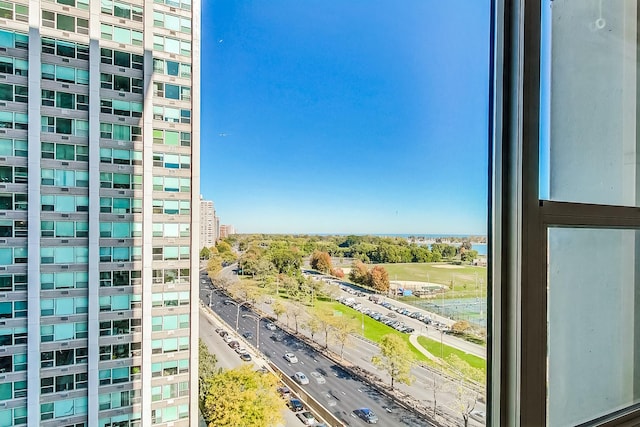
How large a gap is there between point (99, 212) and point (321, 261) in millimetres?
540

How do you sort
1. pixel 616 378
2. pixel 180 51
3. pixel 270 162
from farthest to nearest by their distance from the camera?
pixel 616 378, pixel 270 162, pixel 180 51

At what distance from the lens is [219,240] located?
0.91 meters

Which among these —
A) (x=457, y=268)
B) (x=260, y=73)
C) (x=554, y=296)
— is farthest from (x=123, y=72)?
(x=554, y=296)

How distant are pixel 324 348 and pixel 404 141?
66cm

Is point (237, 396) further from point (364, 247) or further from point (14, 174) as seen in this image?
point (14, 174)

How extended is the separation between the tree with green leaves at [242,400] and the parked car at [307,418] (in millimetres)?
54

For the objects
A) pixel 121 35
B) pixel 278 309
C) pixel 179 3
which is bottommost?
pixel 278 309

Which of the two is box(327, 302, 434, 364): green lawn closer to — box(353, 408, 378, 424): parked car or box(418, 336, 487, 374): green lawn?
box(418, 336, 487, 374): green lawn

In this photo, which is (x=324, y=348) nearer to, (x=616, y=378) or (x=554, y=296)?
(x=554, y=296)

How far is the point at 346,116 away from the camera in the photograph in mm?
1105

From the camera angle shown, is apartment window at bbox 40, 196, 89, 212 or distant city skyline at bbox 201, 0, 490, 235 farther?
distant city skyline at bbox 201, 0, 490, 235

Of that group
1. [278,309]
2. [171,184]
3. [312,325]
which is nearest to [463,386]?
[312,325]

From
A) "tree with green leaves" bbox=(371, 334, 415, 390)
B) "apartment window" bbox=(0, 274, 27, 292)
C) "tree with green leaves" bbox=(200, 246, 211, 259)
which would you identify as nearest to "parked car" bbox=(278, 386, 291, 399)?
"tree with green leaves" bbox=(371, 334, 415, 390)

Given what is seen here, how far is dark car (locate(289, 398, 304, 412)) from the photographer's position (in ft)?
3.23
